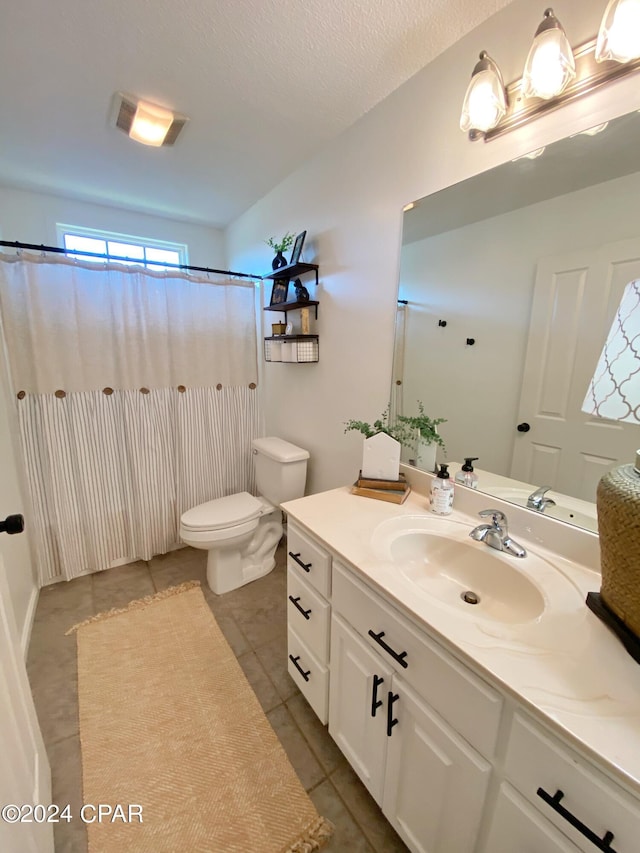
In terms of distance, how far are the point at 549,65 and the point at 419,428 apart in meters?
1.07

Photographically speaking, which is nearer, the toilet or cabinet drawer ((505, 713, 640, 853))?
cabinet drawer ((505, 713, 640, 853))

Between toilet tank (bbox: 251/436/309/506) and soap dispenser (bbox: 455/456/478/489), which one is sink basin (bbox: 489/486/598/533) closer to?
soap dispenser (bbox: 455/456/478/489)

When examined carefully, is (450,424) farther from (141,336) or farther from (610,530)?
(141,336)

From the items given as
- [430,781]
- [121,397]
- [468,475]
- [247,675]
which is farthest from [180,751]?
[121,397]

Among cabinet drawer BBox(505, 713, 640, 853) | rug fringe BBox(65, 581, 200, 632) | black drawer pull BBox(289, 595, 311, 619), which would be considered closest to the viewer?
cabinet drawer BBox(505, 713, 640, 853)

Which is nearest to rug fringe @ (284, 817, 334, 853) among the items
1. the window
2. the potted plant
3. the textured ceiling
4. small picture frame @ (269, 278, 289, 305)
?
small picture frame @ (269, 278, 289, 305)

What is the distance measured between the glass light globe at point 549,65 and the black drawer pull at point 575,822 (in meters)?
1.51

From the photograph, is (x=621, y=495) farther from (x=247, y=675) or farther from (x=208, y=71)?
(x=208, y=71)

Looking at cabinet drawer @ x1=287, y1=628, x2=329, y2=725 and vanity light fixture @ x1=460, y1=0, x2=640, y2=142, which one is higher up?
vanity light fixture @ x1=460, y1=0, x2=640, y2=142

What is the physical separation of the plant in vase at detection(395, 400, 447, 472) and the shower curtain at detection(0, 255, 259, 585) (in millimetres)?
1404

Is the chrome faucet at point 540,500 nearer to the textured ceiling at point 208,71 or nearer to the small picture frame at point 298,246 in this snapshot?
the textured ceiling at point 208,71

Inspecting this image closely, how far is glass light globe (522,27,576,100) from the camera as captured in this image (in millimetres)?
844

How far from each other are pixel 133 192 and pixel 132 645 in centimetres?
261

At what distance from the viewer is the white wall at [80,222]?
214cm
